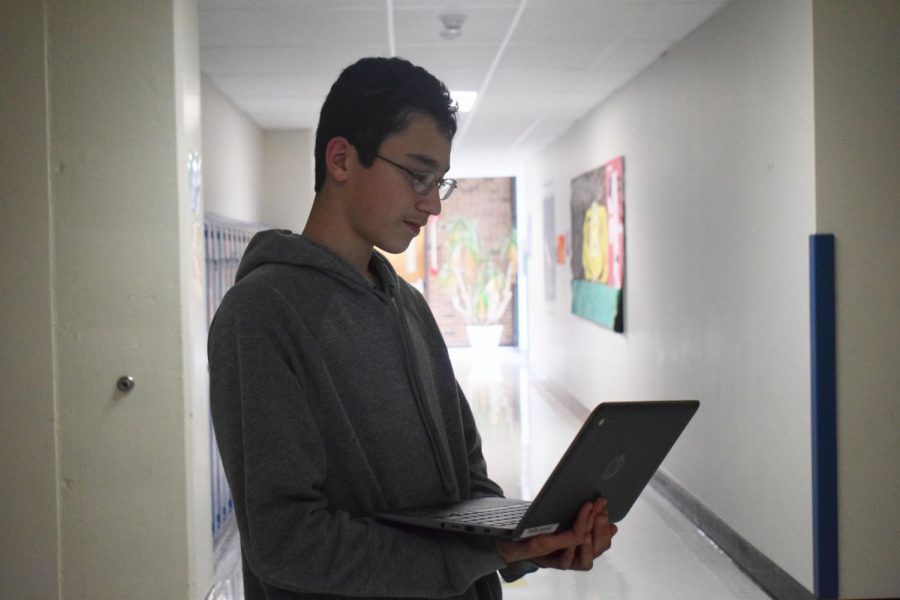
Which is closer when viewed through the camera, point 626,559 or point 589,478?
point 589,478

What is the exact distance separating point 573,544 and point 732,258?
129 inches

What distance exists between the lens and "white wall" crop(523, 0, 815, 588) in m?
3.50

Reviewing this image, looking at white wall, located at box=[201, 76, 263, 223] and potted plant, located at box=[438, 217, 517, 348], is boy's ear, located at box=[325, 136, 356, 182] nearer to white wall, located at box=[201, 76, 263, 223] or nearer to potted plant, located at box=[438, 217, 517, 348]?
white wall, located at box=[201, 76, 263, 223]

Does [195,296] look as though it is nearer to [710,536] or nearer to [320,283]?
[320,283]

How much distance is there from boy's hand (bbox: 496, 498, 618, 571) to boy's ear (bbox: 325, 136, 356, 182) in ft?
1.60

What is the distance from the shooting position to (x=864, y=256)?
10.9ft

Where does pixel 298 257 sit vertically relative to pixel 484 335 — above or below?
above

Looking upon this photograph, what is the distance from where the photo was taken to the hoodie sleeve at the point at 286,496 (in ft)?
3.37

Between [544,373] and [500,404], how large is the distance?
170 centimetres

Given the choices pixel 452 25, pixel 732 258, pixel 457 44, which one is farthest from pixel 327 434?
pixel 457 44

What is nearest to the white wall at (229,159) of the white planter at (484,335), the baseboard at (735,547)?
the baseboard at (735,547)

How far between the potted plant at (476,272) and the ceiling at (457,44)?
23.4 feet

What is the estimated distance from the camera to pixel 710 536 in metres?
4.54

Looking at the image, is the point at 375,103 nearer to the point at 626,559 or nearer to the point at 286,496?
the point at 286,496
